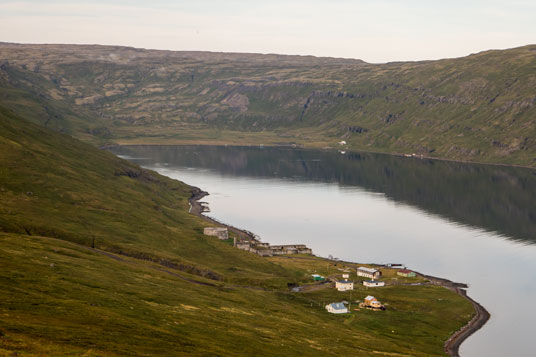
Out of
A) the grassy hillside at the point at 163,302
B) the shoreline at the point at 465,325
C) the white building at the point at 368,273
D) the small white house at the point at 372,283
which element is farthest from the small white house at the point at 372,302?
the white building at the point at 368,273

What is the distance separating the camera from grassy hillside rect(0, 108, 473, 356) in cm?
7381

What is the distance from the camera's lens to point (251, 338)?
94438mm

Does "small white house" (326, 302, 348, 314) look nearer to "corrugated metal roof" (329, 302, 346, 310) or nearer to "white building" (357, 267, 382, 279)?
"corrugated metal roof" (329, 302, 346, 310)

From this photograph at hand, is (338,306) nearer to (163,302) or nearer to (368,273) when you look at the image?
(368,273)

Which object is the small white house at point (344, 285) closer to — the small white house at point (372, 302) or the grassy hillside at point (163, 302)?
the grassy hillside at point (163, 302)

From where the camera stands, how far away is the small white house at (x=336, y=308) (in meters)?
150

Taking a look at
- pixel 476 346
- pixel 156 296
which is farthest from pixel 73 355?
pixel 476 346

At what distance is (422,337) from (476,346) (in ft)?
46.1

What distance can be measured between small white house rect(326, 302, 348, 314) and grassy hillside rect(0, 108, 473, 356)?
117 inches

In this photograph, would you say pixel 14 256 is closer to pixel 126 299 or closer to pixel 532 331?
pixel 126 299

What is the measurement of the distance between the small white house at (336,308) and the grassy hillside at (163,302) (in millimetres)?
2972

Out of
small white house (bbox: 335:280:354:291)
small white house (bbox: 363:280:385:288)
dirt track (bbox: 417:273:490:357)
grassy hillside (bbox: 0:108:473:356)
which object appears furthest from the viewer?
small white house (bbox: 363:280:385:288)

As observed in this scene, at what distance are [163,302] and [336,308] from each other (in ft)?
183

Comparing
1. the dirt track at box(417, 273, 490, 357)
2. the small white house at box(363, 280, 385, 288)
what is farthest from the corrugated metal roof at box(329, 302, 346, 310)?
the small white house at box(363, 280, 385, 288)
